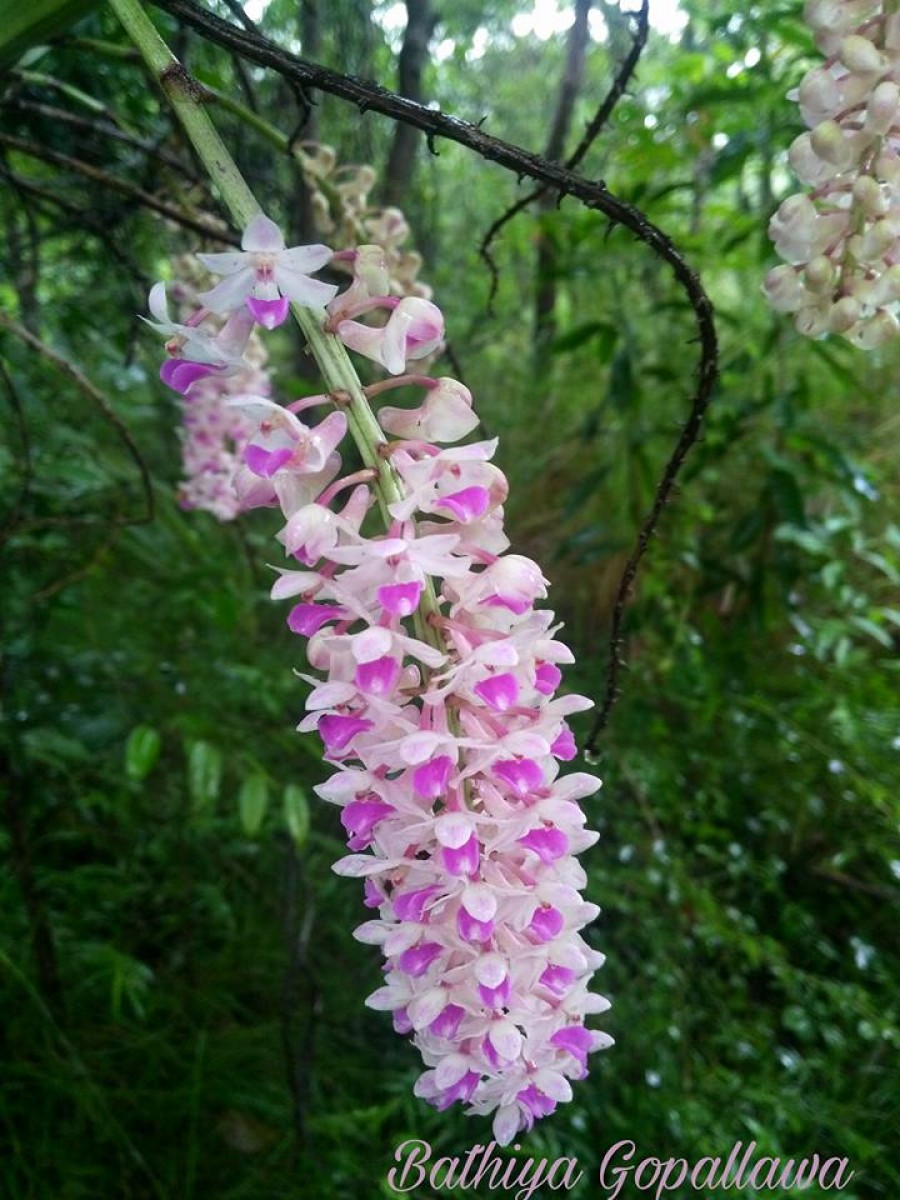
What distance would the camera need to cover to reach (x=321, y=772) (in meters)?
1.59

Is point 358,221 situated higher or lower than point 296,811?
higher

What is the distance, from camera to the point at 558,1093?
52cm

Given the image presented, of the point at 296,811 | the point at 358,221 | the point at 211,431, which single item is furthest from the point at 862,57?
the point at 211,431

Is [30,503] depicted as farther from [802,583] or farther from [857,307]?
[802,583]

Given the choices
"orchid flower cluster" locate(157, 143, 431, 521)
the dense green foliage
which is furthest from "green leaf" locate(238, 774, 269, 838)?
"orchid flower cluster" locate(157, 143, 431, 521)

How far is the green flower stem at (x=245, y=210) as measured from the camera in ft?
1.31

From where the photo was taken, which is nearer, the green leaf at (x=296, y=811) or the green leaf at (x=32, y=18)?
the green leaf at (x=32, y=18)

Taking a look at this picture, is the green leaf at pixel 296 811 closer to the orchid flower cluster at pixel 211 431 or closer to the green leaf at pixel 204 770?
the green leaf at pixel 204 770

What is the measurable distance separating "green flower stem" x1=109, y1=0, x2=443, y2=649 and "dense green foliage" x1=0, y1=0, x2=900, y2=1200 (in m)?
0.58

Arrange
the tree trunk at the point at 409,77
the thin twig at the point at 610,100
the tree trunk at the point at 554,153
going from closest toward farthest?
the thin twig at the point at 610,100 → the tree trunk at the point at 409,77 → the tree trunk at the point at 554,153

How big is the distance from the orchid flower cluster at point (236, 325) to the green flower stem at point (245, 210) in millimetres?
23

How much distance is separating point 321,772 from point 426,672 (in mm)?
1192

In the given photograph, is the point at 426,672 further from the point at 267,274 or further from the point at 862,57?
the point at 862,57

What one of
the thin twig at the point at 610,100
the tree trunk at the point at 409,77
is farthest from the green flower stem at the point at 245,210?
the tree trunk at the point at 409,77
